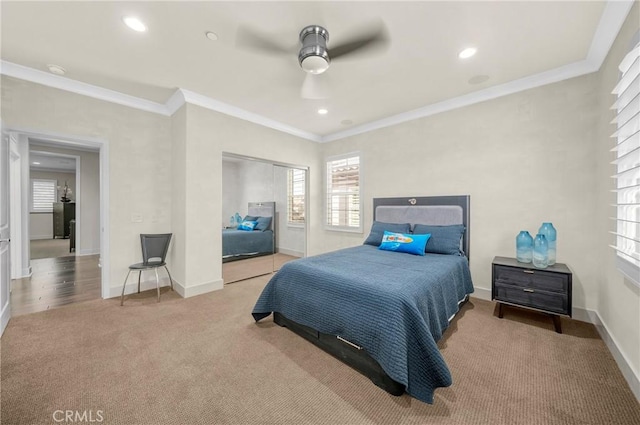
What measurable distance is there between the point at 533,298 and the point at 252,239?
13.0 ft

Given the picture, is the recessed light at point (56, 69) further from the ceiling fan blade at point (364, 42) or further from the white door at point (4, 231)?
the ceiling fan blade at point (364, 42)

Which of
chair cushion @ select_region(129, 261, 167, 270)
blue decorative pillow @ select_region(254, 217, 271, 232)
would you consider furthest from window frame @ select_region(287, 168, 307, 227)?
chair cushion @ select_region(129, 261, 167, 270)

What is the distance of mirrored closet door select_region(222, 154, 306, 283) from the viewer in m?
4.09

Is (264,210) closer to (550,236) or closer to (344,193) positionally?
(344,193)

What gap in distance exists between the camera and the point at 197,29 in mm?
2188

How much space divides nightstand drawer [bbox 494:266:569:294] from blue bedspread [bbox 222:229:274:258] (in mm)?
3526

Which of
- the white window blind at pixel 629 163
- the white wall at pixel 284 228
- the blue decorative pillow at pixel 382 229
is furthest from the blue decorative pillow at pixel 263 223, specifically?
the white window blind at pixel 629 163

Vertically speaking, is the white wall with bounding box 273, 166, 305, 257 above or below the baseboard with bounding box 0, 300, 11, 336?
above

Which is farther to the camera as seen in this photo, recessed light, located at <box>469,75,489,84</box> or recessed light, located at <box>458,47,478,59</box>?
recessed light, located at <box>469,75,489,84</box>

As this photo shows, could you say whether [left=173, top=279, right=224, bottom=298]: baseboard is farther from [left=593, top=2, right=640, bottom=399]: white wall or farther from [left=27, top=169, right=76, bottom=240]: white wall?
[left=27, top=169, right=76, bottom=240]: white wall

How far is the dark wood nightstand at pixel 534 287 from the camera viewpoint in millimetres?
2422

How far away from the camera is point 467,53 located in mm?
2486

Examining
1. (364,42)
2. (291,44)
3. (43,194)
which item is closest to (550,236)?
(364,42)

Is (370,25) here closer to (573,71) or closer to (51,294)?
(573,71)
